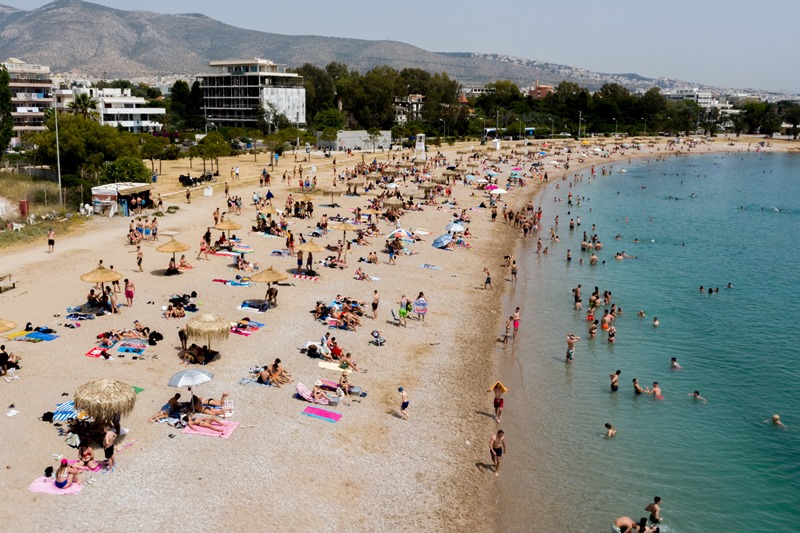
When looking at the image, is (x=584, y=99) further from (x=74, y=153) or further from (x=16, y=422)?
(x=16, y=422)

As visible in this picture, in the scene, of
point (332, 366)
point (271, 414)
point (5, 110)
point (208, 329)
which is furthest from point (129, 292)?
point (5, 110)

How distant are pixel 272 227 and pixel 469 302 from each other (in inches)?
493

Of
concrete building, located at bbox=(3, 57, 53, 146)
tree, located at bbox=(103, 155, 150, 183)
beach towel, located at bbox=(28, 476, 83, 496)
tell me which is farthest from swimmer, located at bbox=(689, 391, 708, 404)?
concrete building, located at bbox=(3, 57, 53, 146)

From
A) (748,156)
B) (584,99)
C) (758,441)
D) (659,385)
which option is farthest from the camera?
(584,99)

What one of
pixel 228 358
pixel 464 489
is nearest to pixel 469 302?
pixel 228 358

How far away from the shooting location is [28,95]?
239ft

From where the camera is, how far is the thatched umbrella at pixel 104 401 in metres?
12.4

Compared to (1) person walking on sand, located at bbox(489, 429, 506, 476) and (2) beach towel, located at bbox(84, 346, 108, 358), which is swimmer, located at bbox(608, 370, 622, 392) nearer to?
(1) person walking on sand, located at bbox(489, 429, 506, 476)

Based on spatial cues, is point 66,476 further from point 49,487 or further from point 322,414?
point 322,414

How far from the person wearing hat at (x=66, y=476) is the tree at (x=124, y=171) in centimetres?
2892

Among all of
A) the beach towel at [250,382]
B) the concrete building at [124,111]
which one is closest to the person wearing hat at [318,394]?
the beach towel at [250,382]

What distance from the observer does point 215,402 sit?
1451 centimetres

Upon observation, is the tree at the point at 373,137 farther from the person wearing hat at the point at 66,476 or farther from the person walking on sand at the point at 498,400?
the person wearing hat at the point at 66,476

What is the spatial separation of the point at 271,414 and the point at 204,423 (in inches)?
60.1
